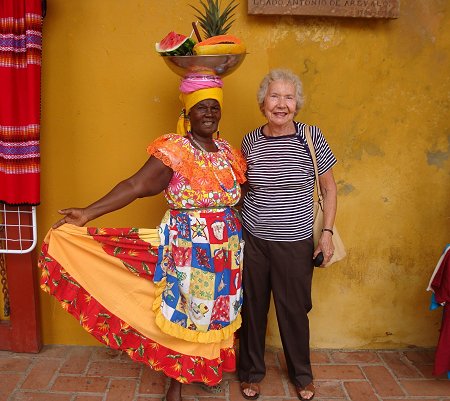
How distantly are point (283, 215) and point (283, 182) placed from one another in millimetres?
196

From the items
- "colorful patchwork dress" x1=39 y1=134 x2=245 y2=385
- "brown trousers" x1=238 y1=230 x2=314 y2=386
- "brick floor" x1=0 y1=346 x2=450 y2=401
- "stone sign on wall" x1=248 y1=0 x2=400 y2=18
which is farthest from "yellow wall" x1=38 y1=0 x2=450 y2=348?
"colorful patchwork dress" x1=39 y1=134 x2=245 y2=385

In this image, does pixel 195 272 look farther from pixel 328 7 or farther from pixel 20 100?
pixel 328 7

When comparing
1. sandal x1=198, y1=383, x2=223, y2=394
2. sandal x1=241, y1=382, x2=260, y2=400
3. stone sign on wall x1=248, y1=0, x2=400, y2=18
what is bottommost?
sandal x1=198, y1=383, x2=223, y2=394

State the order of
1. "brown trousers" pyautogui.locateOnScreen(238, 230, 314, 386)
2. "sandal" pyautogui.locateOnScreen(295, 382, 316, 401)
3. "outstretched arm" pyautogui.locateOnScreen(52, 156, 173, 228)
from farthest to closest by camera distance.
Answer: "sandal" pyautogui.locateOnScreen(295, 382, 316, 401)
"brown trousers" pyautogui.locateOnScreen(238, 230, 314, 386)
"outstretched arm" pyautogui.locateOnScreen(52, 156, 173, 228)

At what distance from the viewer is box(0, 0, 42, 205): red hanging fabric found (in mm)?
2914

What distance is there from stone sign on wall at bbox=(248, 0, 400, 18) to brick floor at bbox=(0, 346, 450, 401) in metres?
2.43

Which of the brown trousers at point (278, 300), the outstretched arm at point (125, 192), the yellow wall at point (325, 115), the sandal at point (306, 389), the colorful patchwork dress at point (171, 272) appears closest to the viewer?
the outstretched arm at point (125, 192)

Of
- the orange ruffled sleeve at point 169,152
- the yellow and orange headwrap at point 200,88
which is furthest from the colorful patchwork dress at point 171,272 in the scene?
the yellow and orange headwrap at point 200,88

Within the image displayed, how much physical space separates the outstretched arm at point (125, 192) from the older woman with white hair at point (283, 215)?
0.57 metres

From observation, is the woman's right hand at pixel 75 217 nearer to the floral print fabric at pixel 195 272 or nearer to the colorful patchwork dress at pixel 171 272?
the colorful patchwork dress at pixel 171 272

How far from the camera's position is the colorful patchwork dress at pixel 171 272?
265cm

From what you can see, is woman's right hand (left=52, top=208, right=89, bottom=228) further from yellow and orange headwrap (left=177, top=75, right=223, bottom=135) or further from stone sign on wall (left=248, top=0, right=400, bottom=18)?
stone sign on wall (left=248, top=0, right=400, bottom=18)

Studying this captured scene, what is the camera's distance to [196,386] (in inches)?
124

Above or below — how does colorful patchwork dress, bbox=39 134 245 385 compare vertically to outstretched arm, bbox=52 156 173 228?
below
